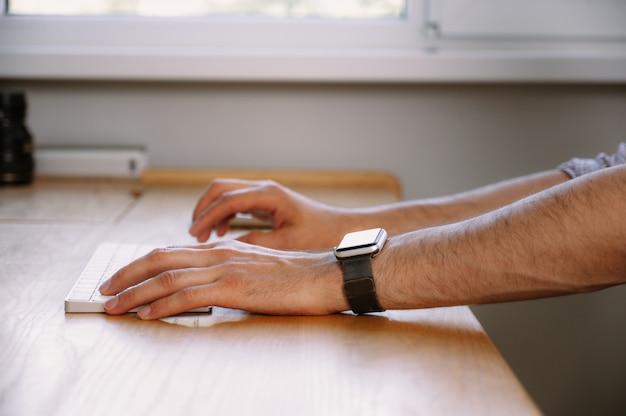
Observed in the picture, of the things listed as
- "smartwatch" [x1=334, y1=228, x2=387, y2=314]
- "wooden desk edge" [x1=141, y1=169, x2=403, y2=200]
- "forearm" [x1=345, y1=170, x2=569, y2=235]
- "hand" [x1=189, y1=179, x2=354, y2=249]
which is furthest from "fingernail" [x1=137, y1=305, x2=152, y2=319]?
"wooden desk edge" [x1=141, y1=169, x2=403, y2=200]

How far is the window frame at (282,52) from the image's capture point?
1832 mm

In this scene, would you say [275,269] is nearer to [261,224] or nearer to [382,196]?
[261,224]

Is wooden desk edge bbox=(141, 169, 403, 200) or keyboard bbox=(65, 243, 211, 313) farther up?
wooden desk edge bbox=(141, 169, 403, 200)

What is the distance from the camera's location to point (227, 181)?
1331 mm

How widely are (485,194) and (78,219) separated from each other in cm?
73

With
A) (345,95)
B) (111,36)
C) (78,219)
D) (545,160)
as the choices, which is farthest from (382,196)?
(111,36)

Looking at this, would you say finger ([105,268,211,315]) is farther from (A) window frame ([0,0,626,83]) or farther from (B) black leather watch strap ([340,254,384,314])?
(A) window frame ([0,0,626,83])

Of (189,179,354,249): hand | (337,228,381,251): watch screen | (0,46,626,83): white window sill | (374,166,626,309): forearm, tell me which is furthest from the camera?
(0,46,626,83): white window sill

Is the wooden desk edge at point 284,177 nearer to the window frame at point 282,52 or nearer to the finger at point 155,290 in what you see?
the window frame at point 282,52

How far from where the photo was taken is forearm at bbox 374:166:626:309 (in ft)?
2.79

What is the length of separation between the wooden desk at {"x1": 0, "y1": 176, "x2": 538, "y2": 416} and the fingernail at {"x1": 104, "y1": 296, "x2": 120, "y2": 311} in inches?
0.6

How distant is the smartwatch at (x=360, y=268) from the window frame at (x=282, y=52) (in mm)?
934

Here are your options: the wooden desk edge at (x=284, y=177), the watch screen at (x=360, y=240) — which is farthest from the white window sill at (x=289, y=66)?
the watch screen at (x=360, y=240)

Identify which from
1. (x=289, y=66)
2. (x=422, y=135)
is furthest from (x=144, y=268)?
(x=422, y=135)
